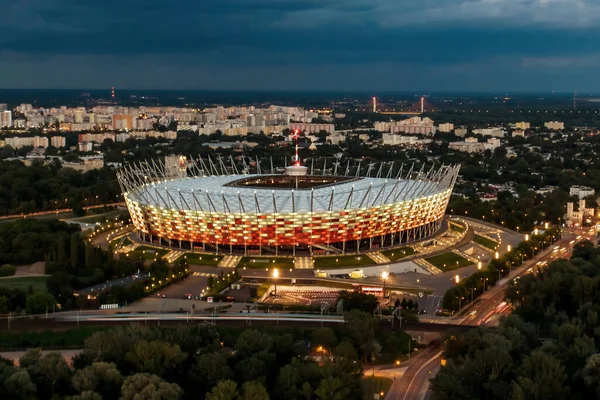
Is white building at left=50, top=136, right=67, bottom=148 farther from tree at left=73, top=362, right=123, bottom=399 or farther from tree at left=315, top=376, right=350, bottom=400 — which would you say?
tree at left=315, top=376, right=350, bottom=400

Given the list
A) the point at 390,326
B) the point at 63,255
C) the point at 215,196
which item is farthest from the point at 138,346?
the point at 215,196

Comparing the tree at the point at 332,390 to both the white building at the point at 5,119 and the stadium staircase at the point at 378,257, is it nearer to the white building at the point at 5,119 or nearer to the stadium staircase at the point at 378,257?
the stadium staircase at the point at 378,257

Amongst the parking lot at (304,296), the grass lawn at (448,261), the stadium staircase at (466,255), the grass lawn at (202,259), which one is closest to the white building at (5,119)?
the grass lawn at (202,259)

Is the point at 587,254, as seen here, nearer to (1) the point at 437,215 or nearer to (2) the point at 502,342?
(1) the point at 437,215

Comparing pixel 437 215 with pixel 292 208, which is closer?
pixel 292 208

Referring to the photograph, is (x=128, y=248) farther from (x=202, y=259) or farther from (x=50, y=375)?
(x=50, y=375)

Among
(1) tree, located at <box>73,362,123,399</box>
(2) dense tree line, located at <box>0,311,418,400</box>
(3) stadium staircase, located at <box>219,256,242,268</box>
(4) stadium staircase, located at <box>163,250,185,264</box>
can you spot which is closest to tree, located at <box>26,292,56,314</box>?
(2) dense tree line, located at <box>0,311,418,400</box>

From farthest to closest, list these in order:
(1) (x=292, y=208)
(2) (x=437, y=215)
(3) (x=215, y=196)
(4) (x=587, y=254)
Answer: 1. (2) (x=437, y=215)
2. (3) (x=215, y=196)
3. (1) (x=292, y=208)
4. (4) (x=587, y=254)
